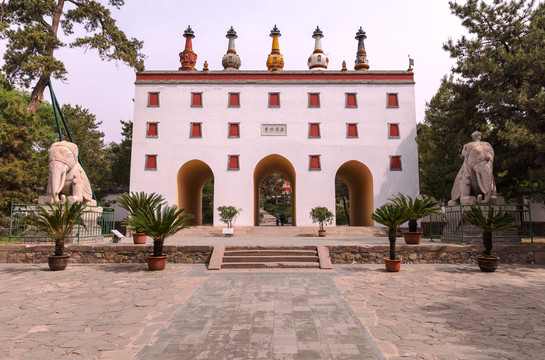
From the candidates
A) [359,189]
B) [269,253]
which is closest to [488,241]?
[269,253]

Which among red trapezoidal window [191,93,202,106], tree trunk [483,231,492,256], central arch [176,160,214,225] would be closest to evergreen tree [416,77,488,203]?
tree trunk [483,231,492,256]

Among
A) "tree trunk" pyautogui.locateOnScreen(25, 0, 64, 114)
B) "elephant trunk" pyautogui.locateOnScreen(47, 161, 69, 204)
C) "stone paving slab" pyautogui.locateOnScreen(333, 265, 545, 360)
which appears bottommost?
"stone paving slab" pyautogui.locateOnScreen(333, 265, 545, 360)

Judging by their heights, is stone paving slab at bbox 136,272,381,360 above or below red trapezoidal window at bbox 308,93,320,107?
below

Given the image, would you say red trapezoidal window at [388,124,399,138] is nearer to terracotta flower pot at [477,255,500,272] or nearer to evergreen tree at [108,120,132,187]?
terracotta flower pot at [477,255,500,272]

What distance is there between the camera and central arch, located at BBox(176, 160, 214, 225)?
24469 mm

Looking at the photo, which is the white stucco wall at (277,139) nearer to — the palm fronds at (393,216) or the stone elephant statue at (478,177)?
the stone elephant statue at (478,177)

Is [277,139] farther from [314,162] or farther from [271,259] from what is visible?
[271,259]

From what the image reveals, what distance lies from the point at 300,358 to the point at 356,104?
2285 cm

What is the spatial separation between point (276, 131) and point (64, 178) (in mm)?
14725

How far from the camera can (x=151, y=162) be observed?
2381cm

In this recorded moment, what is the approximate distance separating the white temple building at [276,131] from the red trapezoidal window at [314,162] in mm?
73

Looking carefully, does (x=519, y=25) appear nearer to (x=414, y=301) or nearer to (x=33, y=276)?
(x=414, y=301)

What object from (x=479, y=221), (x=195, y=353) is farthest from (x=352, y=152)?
(x=195, y=353)

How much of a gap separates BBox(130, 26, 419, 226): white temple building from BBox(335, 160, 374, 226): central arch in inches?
9.7
